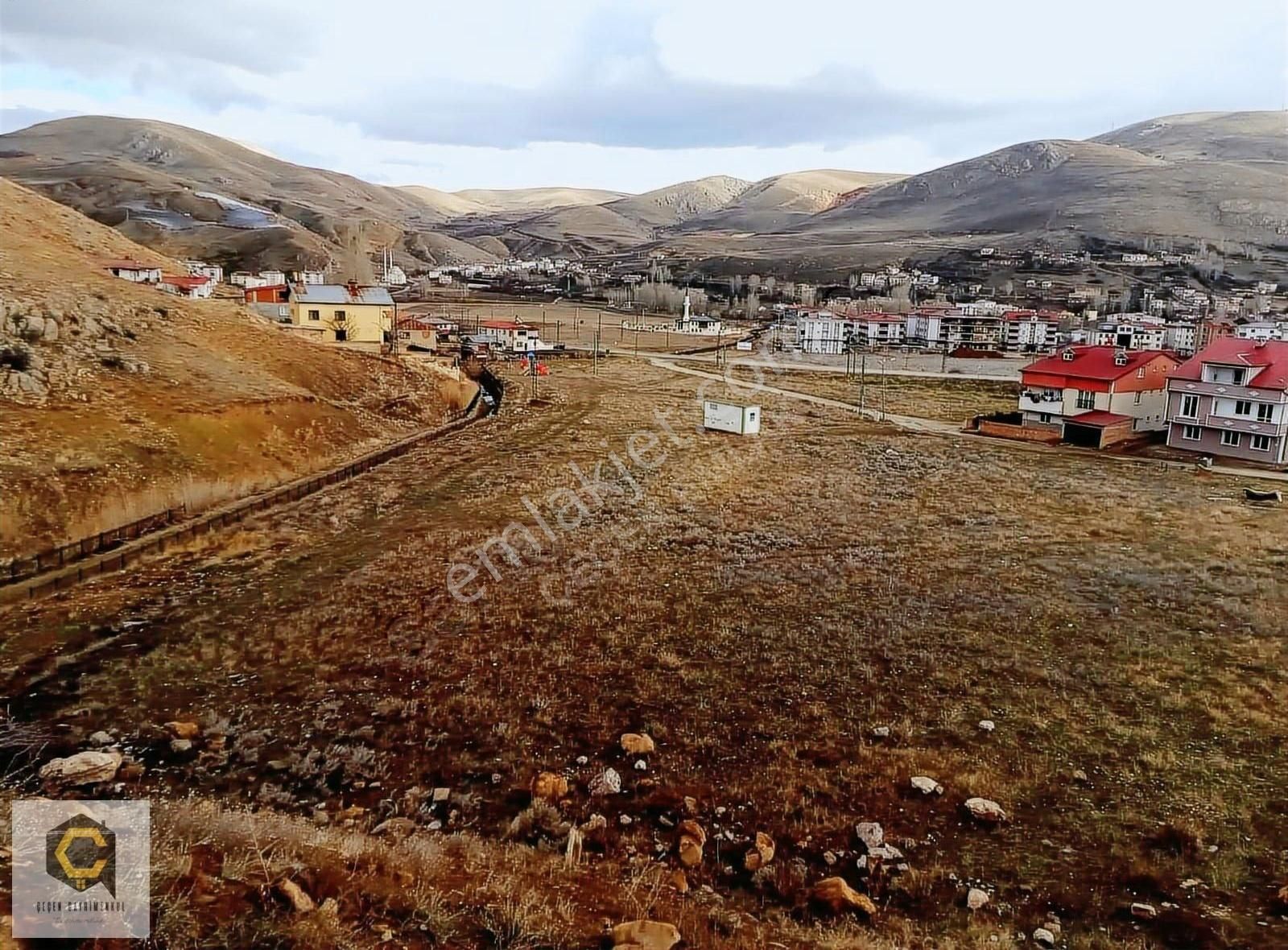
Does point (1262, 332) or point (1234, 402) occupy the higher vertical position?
point (1262, 332)

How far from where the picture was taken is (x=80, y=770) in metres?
9.16

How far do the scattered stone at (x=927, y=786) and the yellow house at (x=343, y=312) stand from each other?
4339 cm

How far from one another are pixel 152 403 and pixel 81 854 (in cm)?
2046

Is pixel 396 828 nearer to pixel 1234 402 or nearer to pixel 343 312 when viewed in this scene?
pixel 1234 402

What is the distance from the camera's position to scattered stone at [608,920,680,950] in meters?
5.98

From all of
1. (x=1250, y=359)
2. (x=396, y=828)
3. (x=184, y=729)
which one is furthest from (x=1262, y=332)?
(x=184, y=729)

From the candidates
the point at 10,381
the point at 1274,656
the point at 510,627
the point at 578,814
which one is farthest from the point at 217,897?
the point at 10,381

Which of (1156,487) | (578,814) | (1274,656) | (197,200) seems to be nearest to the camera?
(578,814)

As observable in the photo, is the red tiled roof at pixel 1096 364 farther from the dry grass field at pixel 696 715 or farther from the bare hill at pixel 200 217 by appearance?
the bare hill at pixel 200 217

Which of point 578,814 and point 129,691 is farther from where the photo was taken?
point 129,691

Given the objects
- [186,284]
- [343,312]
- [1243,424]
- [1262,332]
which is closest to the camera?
[1243,424]

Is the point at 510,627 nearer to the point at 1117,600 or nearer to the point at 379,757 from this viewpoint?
the point at 379,757

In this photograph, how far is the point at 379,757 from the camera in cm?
971

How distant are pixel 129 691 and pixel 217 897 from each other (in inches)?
264
